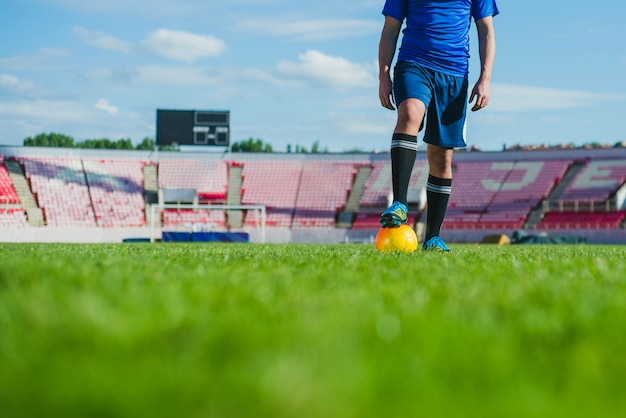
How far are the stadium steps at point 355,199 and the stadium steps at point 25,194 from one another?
17126mm

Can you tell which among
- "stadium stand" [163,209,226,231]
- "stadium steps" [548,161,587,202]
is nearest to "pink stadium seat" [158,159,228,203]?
"stadium stand" [163,209,226,231]

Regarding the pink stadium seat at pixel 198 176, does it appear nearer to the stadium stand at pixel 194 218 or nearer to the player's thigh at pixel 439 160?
the stadium stand at pixel 194 218

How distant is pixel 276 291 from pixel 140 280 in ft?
2.17

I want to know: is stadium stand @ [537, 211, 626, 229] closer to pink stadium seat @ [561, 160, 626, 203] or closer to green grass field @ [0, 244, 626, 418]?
pink stadium seat @ [561, 160, 626, 203]

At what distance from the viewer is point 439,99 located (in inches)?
260

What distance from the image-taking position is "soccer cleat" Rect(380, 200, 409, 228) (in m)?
6.05

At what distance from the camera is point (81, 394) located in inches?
43.3

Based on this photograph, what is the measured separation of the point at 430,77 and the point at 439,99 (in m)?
0.25

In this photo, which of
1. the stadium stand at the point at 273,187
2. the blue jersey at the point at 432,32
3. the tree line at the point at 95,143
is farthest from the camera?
the tree line at the point at 95,143

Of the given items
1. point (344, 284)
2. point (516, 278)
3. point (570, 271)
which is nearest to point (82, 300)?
point (344, 284)

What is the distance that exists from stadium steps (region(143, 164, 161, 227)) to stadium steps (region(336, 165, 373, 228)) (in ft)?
35.8

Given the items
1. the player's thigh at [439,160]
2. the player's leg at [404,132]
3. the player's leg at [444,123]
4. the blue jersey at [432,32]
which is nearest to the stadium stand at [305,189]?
the player's thigh at [439,160]

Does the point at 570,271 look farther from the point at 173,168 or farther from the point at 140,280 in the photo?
the point at 173,168

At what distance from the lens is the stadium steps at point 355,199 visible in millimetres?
43188
